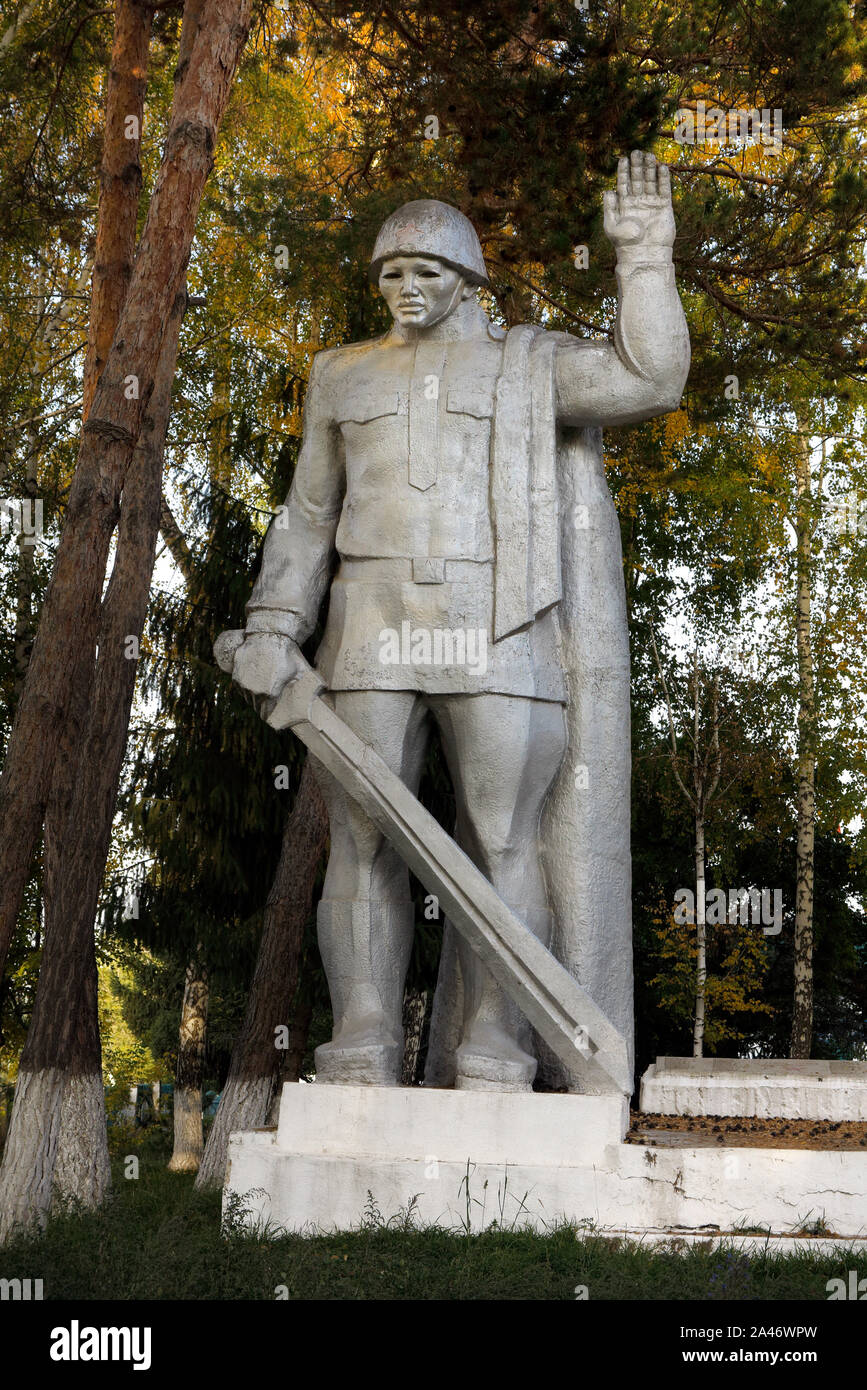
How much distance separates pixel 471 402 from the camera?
5031 millimetres

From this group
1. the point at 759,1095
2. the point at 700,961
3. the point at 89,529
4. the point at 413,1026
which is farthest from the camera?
the point at 700,961

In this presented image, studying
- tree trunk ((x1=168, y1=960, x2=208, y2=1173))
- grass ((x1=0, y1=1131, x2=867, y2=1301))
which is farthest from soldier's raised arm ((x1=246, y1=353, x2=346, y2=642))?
tree trunk ((x1=168, y1=960, x2=208, y2=1173))

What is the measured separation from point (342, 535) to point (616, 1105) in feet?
6.77

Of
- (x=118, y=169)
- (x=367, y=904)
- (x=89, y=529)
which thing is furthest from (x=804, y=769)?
(x=367, y=904)

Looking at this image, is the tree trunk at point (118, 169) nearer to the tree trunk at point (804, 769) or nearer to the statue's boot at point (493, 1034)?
the statue's boot at point (493, 1034)

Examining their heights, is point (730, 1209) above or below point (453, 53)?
below

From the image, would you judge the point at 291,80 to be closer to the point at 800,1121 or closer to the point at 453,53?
the point at 453,53

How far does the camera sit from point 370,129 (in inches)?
472

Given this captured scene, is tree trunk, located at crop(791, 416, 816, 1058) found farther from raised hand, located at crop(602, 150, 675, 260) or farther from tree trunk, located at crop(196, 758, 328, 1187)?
raised hand, located at crop(602, 150, 675, 260)

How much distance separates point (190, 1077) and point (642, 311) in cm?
1364

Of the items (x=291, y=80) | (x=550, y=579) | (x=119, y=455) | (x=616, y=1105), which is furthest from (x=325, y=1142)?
(x=291, y=80)

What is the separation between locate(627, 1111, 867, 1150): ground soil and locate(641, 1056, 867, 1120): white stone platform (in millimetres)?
82

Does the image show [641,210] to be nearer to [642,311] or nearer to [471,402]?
[642,311]

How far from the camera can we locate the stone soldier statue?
191 inches
